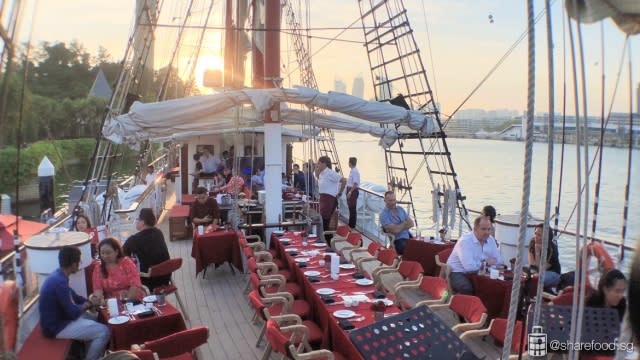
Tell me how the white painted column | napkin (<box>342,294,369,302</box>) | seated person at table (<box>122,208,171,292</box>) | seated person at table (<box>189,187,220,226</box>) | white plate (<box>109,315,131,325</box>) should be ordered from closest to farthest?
white plate (<box>109,315,131,325</box>), napkin (<box>342,294,369,302</box>), seated person at table (<box>122,208,171,292</box>), the white painted column, seated person at table (<box>189,187,220,226</box>)

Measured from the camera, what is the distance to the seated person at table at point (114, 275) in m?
4.61

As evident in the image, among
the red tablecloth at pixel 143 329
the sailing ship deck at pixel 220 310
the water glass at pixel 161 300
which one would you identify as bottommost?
the sailing ship deck at pixel 220 310

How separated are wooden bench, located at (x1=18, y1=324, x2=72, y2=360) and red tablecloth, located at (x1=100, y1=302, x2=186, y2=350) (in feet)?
1.17

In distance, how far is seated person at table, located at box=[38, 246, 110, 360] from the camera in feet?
12.7

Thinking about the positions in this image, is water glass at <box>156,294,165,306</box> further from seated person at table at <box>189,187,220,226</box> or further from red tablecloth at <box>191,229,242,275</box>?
seated person at table at <box>189,187,220,226</box>

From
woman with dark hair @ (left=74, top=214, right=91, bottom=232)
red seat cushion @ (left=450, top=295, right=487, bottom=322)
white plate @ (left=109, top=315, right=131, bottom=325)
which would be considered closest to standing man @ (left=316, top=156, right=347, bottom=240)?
woman with dark hair @ (left=74, top=214, right=91, bottom=232)

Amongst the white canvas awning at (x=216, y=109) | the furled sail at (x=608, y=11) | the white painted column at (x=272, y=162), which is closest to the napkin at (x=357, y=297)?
the furled sail at (x=608, y=11)

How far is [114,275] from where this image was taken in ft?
15.4

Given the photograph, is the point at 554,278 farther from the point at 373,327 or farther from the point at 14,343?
the point at 14,343

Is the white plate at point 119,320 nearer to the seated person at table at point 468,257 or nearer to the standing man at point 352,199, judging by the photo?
the seated person at table at point 468,257

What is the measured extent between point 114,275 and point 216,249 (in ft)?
7.99

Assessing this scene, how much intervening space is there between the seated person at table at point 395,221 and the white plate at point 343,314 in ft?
11.5

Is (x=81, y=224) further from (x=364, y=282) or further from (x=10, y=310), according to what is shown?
(x=10, y=310)

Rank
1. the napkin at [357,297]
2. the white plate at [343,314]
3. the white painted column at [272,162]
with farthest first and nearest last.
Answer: the white painted column at [272,162]
the napkin at [357,297]
the white plate at [343,314]
